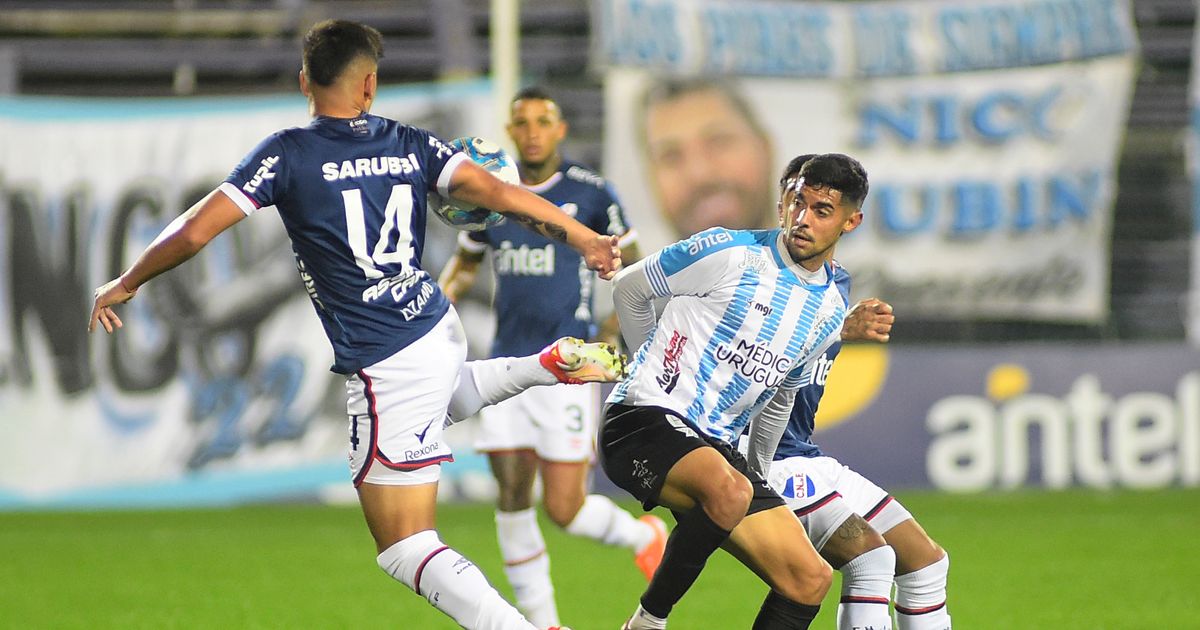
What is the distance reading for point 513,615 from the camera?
464 centimetres

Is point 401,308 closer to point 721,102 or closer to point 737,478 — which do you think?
point 737,478

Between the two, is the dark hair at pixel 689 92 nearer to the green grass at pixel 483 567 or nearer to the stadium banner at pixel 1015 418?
the stadium banner at pixel 1015 418

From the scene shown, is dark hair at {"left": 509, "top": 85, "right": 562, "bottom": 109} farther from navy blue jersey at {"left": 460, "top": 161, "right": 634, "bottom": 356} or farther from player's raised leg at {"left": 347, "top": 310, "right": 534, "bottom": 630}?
player's raised leg at {"left": 347, "top": 310, "right": 534, "bottom": 630}

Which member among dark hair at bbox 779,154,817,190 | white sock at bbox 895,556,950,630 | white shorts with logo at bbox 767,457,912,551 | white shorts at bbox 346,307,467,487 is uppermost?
dark hair at bbox 779,154,817,190

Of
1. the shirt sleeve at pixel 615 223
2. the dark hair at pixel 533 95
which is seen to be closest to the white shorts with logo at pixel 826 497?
the shirt sleeve at pixel 615 223

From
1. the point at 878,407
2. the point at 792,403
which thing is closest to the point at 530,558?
the point at 792,403

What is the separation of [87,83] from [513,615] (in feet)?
40.6

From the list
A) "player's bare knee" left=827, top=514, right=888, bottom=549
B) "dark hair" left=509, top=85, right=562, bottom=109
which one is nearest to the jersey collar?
"player's bare knee" left=827, top=514, right=888, bottom=549

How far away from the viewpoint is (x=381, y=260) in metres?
4.84

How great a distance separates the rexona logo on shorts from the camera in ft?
42.4

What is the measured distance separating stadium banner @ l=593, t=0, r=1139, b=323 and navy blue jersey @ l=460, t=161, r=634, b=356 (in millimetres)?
7646

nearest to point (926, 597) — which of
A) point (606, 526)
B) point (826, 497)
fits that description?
point (826, 497)

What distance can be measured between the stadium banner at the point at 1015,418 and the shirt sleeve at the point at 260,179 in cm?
865

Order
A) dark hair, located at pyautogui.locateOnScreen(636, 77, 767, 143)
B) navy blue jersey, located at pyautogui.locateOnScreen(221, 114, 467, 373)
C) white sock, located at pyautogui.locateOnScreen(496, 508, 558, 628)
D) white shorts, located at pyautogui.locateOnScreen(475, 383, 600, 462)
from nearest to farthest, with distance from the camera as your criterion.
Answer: navy blue jersey, located at pyautogui.locateOnScreen(221, 114, 467, 373) → white sock, located at pyautogui.locateOnScreen(496, 508, 558, 628) → white shorts, located at pyautogui.locateOnScreen(475, 383, 600, 462) → dark hair, located at pyautogui.locateOnScreen(636, 77, 767, 143)
